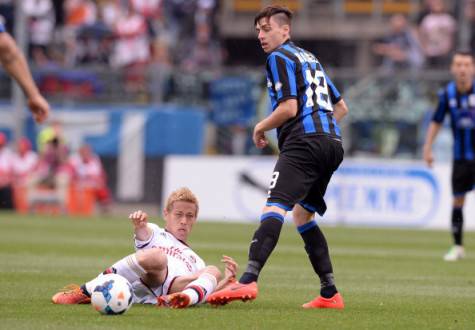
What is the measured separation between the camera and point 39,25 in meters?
29.1

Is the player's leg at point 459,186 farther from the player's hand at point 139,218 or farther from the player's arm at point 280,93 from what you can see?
the player's hand at point 139,218

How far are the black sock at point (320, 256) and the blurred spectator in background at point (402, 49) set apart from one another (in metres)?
17.6

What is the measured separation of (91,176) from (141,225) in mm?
18274

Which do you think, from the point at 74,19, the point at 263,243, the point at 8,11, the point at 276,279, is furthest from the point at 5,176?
the point at 263,243

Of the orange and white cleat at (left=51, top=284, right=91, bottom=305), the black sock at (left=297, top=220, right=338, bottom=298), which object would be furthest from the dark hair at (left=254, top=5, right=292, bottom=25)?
the orange and white cleat at (left=51, top=284, right=91, bottom=305)

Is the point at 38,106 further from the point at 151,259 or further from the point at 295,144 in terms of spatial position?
the point at 295,144

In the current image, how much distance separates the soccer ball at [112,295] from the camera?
25.1 ft

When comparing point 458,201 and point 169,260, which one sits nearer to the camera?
point 169,260

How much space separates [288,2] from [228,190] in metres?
→ 7.38

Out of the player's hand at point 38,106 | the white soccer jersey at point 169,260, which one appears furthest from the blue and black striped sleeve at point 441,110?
the player's hand at point 38,106

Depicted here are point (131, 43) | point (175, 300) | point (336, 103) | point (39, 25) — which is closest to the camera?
point (175, 300)

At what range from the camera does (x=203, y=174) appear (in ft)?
79.4

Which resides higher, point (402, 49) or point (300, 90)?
point (300, 90)

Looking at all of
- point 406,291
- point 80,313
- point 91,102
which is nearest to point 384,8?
point 91,102
